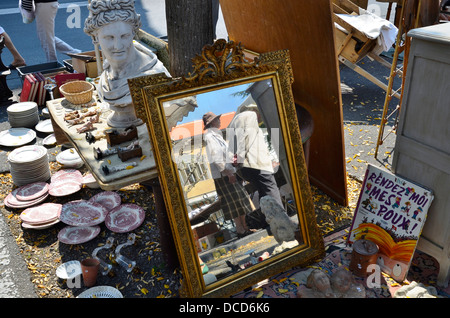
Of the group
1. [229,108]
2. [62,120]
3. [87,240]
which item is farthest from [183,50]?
[87,240]

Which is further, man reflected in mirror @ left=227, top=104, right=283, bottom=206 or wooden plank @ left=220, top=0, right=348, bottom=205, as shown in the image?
wooden plank @ left=220, top=0, right=348, bottom=205

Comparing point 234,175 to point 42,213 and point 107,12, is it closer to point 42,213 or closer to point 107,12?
point 107,12

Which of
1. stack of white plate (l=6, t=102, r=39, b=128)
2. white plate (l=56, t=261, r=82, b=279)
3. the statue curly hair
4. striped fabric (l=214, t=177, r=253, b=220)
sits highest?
the statue curly hair

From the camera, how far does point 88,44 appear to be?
9273 millimetres

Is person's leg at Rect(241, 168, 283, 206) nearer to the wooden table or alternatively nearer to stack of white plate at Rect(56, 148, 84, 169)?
the wooden table

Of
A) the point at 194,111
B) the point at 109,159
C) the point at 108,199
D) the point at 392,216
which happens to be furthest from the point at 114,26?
the point at 392,216

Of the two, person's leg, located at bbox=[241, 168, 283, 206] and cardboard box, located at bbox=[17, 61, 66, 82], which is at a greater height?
person's leg, located at bbox=[241, 168, 283, 206]

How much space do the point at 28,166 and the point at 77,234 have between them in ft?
3.65

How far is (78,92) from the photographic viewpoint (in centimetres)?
469

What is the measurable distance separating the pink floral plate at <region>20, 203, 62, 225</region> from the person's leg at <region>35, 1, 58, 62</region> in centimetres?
445

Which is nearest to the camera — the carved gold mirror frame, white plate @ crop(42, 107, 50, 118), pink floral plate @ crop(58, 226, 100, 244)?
the carved gold mirror frame

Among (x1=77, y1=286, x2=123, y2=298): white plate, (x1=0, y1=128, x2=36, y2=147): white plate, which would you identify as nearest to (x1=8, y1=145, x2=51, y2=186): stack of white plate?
(x1=0, y1=128, x2=36, y2=147): white plate

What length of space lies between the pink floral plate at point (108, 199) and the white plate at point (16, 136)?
5.90 ft

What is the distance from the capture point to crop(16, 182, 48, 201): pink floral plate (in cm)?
425
